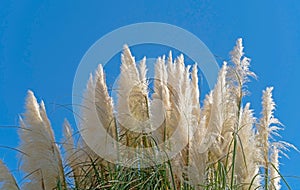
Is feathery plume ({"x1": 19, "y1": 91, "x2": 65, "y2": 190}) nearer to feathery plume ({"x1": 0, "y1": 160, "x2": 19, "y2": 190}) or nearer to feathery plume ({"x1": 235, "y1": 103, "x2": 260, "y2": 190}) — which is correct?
feathery plume ({"x1": 0, "y1": 160, "x2": 19, "y2": 190})

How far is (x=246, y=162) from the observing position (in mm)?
2887

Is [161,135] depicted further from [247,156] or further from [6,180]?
[6,180]

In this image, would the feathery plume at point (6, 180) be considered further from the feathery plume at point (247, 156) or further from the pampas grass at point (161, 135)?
the feathery plume at point (247, 156)

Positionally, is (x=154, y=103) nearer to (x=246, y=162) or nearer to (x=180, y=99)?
(x=180, y=99)

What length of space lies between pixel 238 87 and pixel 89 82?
2.39 feet

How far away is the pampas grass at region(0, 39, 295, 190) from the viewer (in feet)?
9.56

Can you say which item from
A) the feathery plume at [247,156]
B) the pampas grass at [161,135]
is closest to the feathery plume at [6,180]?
the pampas grass at [161,135]

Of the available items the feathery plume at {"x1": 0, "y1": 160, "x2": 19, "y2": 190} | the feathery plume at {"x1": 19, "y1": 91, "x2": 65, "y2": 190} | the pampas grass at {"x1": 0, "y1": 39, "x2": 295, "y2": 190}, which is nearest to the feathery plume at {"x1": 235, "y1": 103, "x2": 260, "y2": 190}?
the pampas grass at {"x1": 0, "y1": 39, "x2": 295, "y2": 190}

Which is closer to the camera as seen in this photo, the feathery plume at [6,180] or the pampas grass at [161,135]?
the pampas grass at [161,135]

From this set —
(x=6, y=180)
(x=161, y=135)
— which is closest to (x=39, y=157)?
(x=6, y=180)

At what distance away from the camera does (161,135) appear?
2963 millimetres

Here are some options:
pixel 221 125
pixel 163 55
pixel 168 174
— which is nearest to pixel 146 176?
pixel 168 174

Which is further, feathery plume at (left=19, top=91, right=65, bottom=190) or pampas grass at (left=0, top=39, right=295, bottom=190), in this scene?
feathery plume at (left=19, top=91, right=65, bottom=190)

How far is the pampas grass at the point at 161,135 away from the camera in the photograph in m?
2.91
